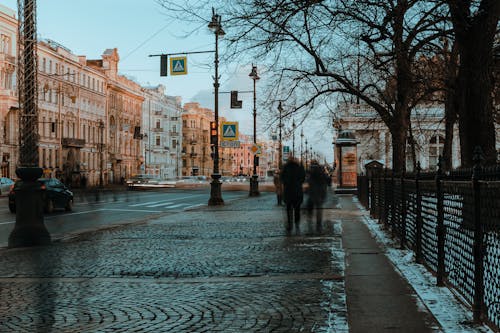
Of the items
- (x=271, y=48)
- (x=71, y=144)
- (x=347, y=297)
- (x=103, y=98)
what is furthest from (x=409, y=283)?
(x=103, y=98)

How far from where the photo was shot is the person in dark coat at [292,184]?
1634 cm

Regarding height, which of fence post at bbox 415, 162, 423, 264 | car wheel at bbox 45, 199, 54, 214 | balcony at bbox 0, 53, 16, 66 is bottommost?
car wheel at bbox 45, 199, 54, 214

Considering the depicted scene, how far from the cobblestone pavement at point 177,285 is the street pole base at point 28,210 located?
544mm

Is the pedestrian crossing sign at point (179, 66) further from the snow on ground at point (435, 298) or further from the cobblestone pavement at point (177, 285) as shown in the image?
the snow on ground at point (435, 298)

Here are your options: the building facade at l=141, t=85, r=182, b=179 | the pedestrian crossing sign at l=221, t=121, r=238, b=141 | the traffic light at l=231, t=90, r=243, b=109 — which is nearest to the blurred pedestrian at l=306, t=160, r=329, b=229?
the pedestrian crossing sign at l=221, t=121, r=238, b=141

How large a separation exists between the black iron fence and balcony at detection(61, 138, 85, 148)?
239 feet

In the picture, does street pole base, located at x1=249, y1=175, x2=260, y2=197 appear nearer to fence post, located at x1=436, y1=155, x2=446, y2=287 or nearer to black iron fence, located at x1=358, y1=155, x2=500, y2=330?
black iron fence, located at x1=358, y1=155, x2=500, y2=330

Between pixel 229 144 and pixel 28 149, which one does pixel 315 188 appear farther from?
pixel 229 144

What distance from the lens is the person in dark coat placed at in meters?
16.3

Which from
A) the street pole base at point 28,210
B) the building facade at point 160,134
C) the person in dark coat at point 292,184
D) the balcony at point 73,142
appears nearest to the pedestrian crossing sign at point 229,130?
the person in dark coat at point 292,184

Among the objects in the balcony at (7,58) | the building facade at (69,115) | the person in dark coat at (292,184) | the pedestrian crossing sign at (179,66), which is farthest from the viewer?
the building facade at (69,115)

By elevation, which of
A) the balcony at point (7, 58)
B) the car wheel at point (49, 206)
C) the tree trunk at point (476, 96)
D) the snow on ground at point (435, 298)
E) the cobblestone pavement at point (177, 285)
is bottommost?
the cobblestone pavement at point (177, 285)

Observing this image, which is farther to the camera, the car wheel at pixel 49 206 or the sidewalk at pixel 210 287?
the car wheel at pixel 49 206

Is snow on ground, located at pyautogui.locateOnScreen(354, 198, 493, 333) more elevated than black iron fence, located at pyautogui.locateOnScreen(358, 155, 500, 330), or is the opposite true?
black iron fence, located at pyautogui.locateOnScreen(358, 155, 500, 330)
